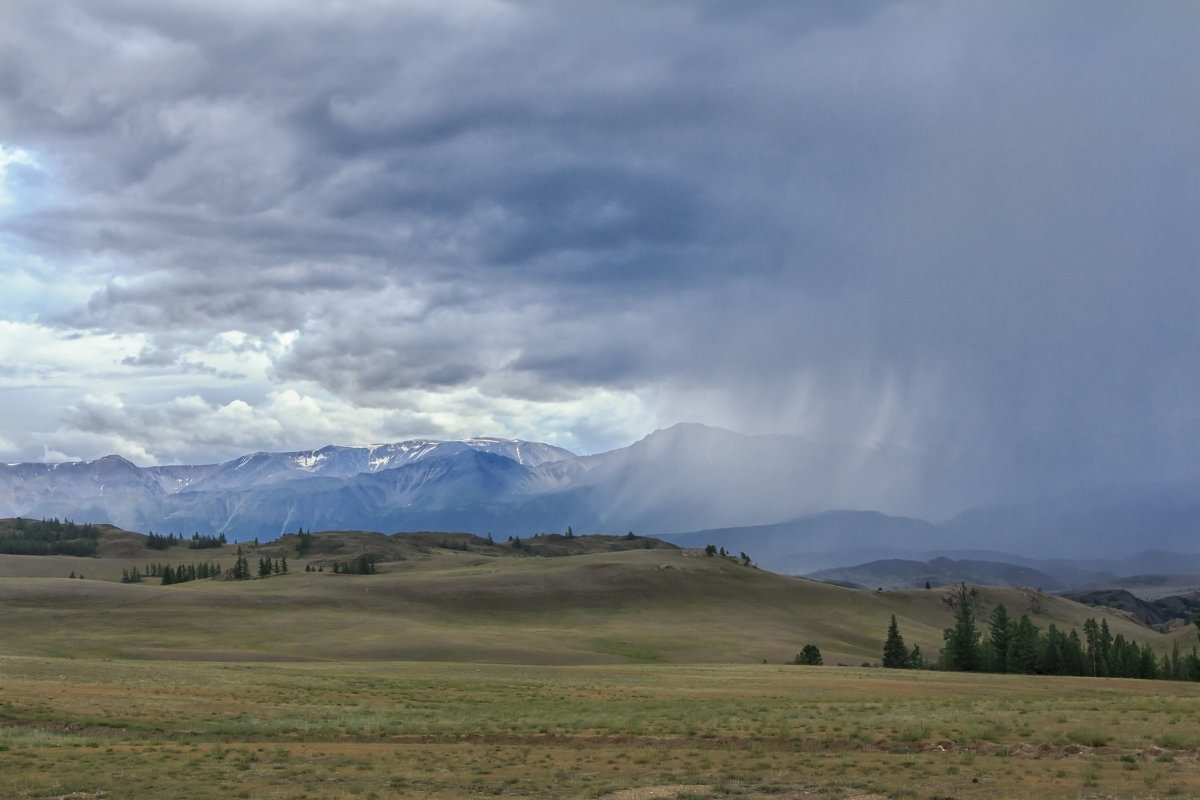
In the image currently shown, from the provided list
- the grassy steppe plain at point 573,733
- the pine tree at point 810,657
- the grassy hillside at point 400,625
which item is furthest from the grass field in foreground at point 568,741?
the pine tree at point 810,657

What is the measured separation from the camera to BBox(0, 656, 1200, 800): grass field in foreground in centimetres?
2680

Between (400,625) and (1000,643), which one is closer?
(1000,643)

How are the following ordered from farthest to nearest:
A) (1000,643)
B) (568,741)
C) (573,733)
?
1. (1000,643)
2. (573,733)
3. (568,741)

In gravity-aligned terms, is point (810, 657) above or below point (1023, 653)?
below

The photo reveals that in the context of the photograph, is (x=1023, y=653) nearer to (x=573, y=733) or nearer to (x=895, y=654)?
(x=895, y=654)

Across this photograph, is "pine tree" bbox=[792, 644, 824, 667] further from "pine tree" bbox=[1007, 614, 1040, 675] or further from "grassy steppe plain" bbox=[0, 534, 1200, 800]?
"grassy steppe plain" bbox=[0, 534, 1200, 800]

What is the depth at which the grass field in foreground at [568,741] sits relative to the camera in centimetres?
2680

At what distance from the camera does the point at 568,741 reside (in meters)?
38.2

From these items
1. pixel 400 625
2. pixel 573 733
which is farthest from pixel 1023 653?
pixel 573 733

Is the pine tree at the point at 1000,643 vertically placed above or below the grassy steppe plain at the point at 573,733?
below

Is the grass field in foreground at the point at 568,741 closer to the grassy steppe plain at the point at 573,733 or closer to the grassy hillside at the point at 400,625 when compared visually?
the grassy steppe plain at the point at 573,733

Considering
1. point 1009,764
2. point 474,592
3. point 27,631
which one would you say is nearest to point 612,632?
point 474,592

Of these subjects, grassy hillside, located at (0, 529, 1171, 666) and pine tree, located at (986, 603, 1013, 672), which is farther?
pine tree, located at (986, 603, 1013, 672)

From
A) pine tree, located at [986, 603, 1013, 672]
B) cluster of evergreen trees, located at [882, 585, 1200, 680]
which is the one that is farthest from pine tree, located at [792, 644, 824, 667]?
pine tree, located at [986, 603, 1013, 672]
